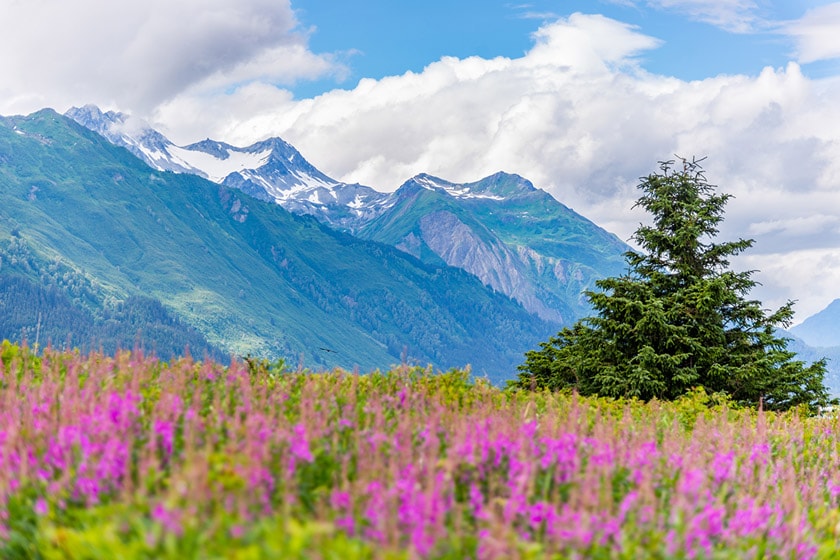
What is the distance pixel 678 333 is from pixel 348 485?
2830 cm

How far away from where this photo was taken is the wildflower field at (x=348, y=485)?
4.23 meters

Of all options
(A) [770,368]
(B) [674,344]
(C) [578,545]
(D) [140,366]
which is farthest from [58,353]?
(A) [770,368]

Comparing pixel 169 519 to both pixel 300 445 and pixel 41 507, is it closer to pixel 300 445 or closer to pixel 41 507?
pixel 41 507

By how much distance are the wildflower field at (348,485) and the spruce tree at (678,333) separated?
20.0 m

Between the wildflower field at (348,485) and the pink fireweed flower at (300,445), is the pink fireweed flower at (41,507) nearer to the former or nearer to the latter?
the wildflower field at (348,485)

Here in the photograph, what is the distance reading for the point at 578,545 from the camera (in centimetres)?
478

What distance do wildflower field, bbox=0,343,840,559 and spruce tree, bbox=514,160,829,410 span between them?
2000 centimetres

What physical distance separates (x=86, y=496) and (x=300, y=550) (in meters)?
2.04

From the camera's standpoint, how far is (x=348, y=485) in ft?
16.4

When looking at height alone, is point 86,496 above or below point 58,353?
below

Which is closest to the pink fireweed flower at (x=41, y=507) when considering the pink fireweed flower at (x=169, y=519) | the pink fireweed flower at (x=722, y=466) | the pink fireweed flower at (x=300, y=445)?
the pink fireweed flower at (x=169, y=519)

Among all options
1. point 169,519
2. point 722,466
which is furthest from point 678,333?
point 169,519

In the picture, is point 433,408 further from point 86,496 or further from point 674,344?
point 674,344

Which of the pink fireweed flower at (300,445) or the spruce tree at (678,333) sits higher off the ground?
the spruce tree at (678,333)
